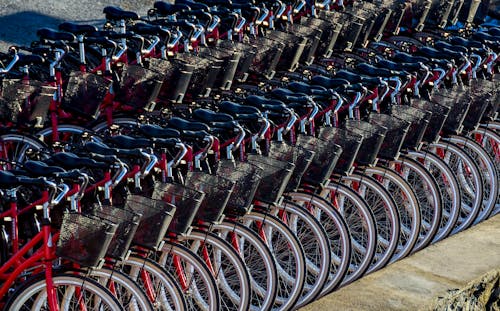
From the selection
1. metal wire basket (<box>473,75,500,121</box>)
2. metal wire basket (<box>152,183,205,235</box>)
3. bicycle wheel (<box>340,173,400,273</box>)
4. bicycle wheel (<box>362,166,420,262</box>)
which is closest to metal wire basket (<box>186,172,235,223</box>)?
metal wire basket (<box>152,183,205,235</box>)

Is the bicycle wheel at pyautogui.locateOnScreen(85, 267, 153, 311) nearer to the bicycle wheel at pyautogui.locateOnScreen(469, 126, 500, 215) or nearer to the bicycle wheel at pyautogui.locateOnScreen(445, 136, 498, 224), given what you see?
the bicycle wheel at pyautogui.locateOnScreen(445, 136, 498, 224)

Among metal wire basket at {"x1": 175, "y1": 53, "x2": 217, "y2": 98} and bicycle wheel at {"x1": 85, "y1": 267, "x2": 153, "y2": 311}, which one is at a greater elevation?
metal wire basket at {"x1": 175, "y1": 53, "x2": 217, "y2": 98}

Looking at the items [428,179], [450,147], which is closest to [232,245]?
[428,179]

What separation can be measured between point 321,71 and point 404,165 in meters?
1.76

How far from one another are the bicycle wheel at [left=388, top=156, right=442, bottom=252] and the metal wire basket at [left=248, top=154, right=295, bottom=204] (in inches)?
62.8

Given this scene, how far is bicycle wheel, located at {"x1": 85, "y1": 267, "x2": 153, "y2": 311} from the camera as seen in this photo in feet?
24.5

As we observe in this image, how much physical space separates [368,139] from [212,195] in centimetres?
178

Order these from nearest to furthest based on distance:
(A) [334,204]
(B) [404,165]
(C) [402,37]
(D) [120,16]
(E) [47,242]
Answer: (E) [47,242] < (A) [334,204] < (B) [404,165] < (D) [120,16] < (C) [402,37]

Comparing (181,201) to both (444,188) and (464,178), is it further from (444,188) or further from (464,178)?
(464,178)

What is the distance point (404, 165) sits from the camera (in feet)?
33.4

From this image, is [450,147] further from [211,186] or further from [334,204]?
[211,186]

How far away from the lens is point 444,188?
34.8 ft

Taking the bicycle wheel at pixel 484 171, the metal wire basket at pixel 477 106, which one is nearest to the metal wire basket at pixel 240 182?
the bicycle wheel at pixel 484 171

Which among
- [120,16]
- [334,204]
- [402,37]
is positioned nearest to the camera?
[334,204]
